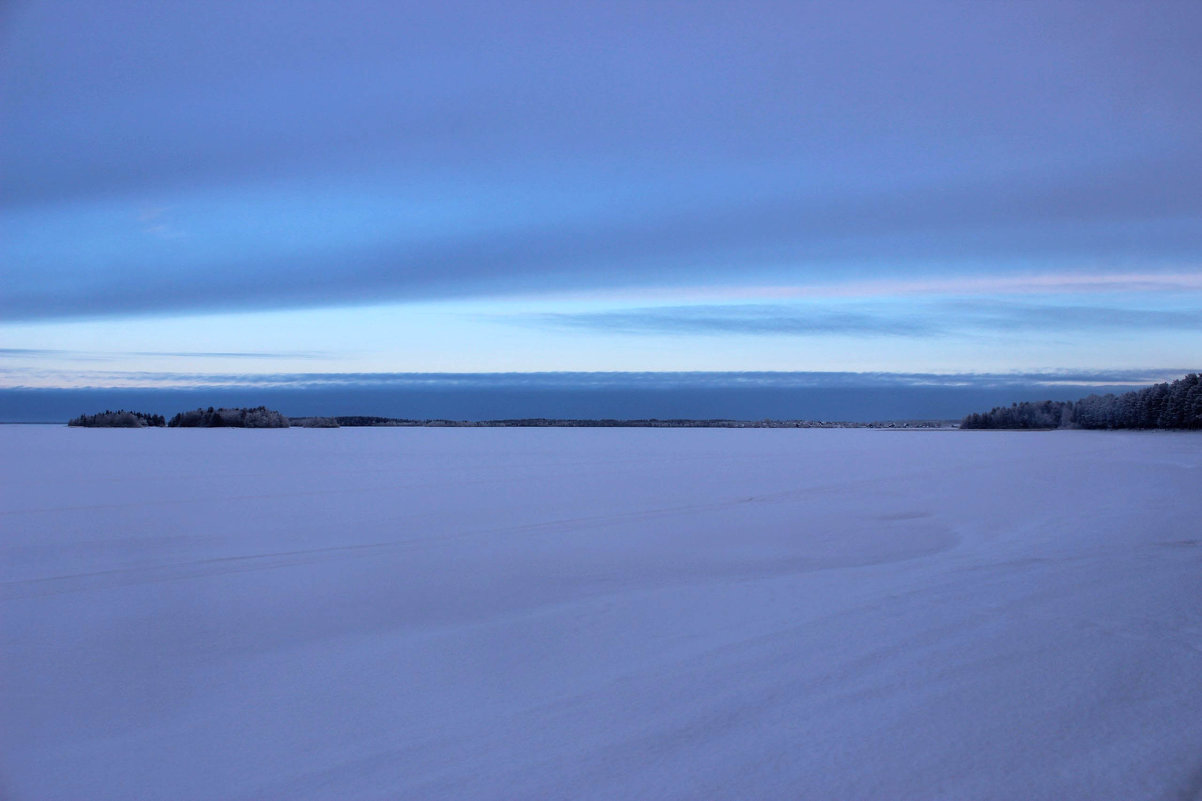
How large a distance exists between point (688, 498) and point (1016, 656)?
5.96m

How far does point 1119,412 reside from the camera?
4238 centimetres

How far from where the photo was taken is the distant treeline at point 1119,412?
37188 mm

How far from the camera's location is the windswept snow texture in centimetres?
242

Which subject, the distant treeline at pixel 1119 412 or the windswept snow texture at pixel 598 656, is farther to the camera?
the distant treeline at pixel 1119 412

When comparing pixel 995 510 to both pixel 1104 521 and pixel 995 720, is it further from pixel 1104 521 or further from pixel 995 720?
pixel 995 720

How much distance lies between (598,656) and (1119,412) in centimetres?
4728

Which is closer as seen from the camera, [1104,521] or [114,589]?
[114,589]

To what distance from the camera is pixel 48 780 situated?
93.7 inches

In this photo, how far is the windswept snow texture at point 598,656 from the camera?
2.42m

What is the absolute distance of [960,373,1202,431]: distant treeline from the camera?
3719 cm

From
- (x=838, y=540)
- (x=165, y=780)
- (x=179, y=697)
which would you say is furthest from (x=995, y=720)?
(x=838, y=540)

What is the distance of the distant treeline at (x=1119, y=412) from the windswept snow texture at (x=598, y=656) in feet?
120

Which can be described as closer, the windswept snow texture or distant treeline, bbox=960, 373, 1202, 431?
the windswept snow texture

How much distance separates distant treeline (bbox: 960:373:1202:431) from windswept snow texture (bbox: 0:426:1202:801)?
120ft
